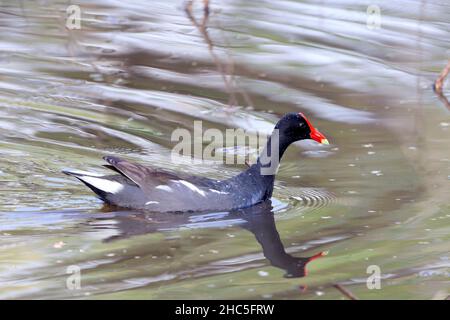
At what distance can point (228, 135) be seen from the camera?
9.19m

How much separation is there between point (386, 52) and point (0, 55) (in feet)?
14.2

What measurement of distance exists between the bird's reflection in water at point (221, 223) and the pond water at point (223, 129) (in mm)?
17

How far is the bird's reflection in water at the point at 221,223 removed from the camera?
670 centimetres

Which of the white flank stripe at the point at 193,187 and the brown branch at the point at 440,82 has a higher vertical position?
the brown branch at the point at 440,82

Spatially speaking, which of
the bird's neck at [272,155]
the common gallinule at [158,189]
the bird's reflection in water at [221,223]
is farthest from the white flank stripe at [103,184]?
the bird's neck at [272,155]

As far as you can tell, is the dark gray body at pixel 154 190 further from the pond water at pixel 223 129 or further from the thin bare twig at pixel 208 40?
the thin bare twig at pixel 208 40

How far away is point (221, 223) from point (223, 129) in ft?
7.03

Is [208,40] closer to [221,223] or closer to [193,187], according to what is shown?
[193,187]

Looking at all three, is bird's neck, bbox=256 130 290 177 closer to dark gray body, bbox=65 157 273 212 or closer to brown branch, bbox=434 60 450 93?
dark gray body, bbox=65 157 273 212

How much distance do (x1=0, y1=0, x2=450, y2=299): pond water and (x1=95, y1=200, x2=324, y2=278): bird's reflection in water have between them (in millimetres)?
17

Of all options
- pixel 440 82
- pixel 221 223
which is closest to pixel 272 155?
pixel 221 223

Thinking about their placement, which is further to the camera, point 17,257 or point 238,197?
point 238,197
